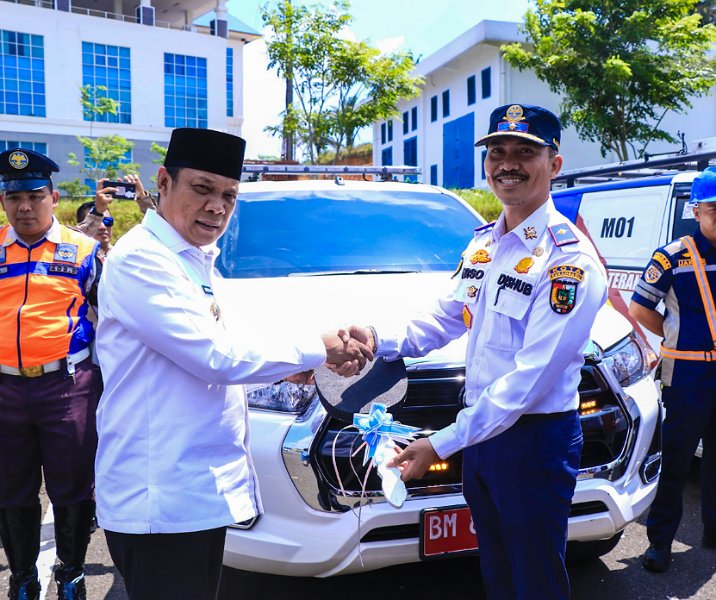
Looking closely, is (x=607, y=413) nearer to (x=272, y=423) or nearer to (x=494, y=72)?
(x=272, y=423)

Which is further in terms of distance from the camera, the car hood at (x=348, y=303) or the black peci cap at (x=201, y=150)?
the car hood at (x=348, y=303)

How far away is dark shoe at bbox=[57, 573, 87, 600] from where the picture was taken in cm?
296

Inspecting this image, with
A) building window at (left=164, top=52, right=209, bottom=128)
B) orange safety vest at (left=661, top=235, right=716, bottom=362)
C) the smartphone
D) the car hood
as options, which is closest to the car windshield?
the car hood

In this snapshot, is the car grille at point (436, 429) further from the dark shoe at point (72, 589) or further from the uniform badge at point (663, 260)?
the dark shoe at point (72, 589)

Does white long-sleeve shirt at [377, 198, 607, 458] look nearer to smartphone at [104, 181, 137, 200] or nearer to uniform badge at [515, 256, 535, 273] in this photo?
uniform badge at [515, 256, 535, 273]

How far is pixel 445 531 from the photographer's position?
2.53m

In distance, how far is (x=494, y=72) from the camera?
21984 mm

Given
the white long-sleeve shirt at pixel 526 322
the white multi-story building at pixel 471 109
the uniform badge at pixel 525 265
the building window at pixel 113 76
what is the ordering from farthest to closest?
the building window at pixel 113 76 < the white multi-story building at pixel 471 109 < the uniform badge at pixel 525 265 < the white long-sleeve shirt at pixel 526 322

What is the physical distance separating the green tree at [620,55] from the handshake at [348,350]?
561 inches

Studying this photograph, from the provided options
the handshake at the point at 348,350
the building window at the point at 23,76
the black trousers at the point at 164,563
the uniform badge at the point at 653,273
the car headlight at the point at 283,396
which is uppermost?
the building window at the point at 23,76

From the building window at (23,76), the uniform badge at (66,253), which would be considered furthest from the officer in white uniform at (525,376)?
the building window at (23,76)

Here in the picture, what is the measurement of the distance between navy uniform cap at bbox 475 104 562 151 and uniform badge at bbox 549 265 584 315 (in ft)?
1.27

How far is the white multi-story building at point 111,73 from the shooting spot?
31.3m

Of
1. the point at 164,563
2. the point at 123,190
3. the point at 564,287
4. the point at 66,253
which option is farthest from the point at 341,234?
the point at 164,563
